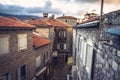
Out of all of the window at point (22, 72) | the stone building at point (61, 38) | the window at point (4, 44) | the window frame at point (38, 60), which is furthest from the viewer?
the stone building at point (61, 38)

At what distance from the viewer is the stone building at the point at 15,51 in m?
14.1

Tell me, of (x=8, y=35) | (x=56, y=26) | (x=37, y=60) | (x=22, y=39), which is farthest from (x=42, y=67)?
(x=56, y=26)

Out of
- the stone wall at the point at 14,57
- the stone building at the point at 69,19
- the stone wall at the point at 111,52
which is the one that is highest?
the stone building at the point at 69,19

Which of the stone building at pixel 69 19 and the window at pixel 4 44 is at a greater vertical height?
the stone building at pixel 69 19

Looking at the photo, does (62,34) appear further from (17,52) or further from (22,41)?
(17,52)

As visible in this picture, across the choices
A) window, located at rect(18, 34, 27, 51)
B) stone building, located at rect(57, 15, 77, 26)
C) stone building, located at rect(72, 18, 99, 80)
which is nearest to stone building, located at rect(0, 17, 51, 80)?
window, located at rect(18, 34, 27, 51)

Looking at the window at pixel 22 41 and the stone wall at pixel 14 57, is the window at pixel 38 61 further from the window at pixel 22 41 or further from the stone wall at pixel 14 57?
the window at pixel 22 41

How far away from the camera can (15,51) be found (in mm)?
15875

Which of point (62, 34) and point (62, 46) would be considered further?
point (62, 46)

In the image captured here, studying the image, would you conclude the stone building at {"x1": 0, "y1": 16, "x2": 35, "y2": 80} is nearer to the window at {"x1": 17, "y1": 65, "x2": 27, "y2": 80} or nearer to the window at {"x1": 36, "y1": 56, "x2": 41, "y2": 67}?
the window at {"x1": 17, "y1": 65, "x2": 27, "y2": 80}

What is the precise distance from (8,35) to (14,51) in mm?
1771

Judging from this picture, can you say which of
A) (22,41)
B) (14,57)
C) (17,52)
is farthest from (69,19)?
(14,57)

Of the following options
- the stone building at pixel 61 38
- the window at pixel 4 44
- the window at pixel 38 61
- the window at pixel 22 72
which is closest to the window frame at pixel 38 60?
the window at pixel 38 61

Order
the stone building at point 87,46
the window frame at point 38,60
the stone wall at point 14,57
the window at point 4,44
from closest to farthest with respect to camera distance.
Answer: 1. the stone building at point 87,46
2. the window at point 4,44
3. the stone wall at point 14,57
4. the window frame at point 38,60
